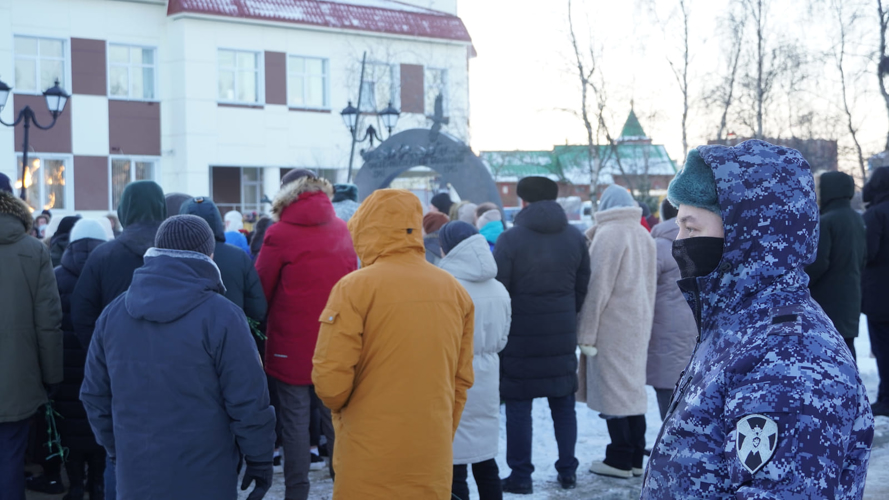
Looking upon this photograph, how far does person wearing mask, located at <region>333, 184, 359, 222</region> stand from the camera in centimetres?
702

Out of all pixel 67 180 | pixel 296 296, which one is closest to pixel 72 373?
pixel 296 296

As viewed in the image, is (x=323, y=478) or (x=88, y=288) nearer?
(x=88, y=288)

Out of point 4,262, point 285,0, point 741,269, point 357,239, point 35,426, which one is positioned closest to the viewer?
point 741,269

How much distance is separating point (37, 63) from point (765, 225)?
23.8m

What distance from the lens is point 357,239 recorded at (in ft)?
12.6

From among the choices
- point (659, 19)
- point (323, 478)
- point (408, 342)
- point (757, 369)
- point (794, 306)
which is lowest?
point (323, 478)

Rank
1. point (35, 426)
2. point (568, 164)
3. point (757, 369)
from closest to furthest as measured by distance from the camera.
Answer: point (757, 369), point (35, 426), point (568, 164)

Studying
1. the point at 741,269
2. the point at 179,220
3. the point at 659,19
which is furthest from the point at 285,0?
the point at 741,269

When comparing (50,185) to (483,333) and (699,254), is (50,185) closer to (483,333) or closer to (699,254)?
(483,333)

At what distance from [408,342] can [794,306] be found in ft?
6.92

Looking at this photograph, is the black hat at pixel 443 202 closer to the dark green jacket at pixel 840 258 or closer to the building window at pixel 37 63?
the dark green jacket at pixel 840 258

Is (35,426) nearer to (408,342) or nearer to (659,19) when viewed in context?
(408,342)

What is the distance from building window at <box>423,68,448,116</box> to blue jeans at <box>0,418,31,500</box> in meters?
23.4

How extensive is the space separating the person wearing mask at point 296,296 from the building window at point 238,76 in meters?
20.0
